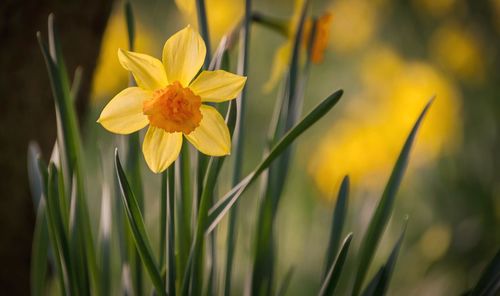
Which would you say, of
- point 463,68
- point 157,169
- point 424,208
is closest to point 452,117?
point 424,208

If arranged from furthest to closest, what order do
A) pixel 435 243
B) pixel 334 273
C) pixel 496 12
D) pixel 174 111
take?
pixel 496 12
pixel 435 243
pixel 334 273
pixel 174 111

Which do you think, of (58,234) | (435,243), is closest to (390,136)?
(435,243)

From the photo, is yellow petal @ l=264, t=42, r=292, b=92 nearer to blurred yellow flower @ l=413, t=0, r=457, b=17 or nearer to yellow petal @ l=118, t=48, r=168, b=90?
yellow petal @ l=118, t=48, r=168, b=90

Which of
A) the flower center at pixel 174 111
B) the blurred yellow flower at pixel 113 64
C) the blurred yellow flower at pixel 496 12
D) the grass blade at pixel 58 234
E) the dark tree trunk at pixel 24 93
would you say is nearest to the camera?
the flower center at pixel 174 111

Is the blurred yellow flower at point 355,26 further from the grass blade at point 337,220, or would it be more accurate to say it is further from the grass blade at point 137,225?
the grass blade at point 137,225

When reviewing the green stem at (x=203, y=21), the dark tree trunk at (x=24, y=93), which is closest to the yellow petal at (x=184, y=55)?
the green stem at (x=203, y=21)

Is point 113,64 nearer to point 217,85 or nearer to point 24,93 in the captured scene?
point 24,93

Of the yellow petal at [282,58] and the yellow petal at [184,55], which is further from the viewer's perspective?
the yellow petal at [282,58]
